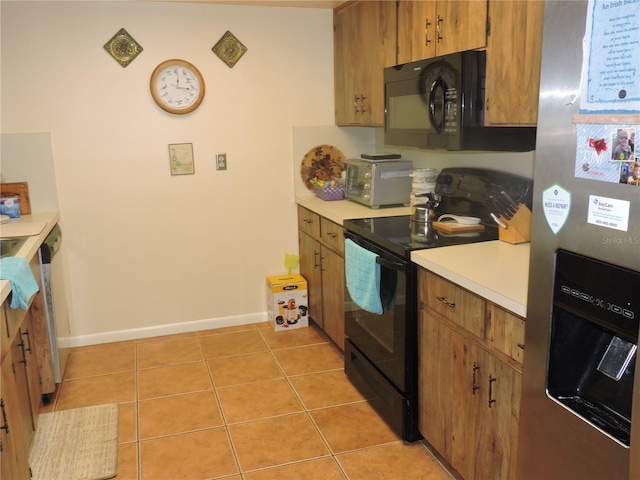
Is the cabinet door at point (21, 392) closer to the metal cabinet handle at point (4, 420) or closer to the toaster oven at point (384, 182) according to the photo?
the metal cabinet handle at point (4, 420)

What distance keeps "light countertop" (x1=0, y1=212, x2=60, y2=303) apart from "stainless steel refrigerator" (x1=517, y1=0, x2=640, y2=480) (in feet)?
5.82

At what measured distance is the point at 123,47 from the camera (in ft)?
11.2

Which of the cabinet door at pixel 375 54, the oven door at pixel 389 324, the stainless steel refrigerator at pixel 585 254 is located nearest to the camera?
the stainless steel refrigerator at pixel 585 254

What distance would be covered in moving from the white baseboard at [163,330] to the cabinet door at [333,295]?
0.69 meters

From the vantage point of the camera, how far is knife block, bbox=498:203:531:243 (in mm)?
2355

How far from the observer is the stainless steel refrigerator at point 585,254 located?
1.08 metres

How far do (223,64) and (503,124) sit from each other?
2.08 m

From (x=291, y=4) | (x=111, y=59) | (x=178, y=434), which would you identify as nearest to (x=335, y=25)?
(x=291, y=4)

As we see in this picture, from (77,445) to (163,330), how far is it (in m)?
1.34

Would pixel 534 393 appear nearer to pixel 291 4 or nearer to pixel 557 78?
pixel 557 78

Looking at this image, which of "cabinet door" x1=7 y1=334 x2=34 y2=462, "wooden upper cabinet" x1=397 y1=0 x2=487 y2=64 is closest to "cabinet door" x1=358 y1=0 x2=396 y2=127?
"wooden upper cabinet" x1=397 y1=0 x2=487 y2=64

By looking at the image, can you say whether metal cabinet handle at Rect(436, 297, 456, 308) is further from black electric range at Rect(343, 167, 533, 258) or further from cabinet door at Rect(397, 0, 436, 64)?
cabinet door at Rect(397, 0, 436, 64)

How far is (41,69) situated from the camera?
10.9ft

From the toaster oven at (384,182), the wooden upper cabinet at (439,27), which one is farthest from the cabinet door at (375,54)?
the toaster oven at (384,182)
